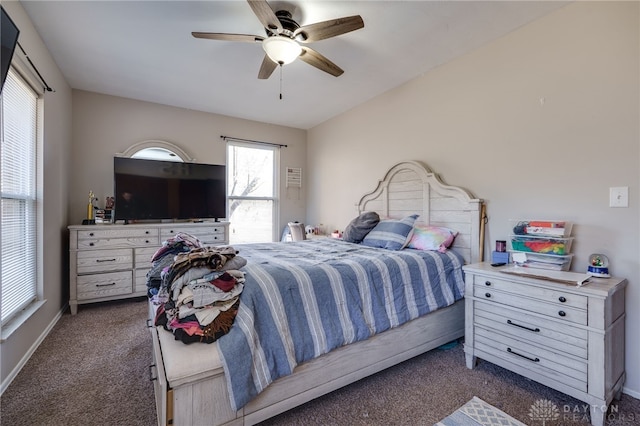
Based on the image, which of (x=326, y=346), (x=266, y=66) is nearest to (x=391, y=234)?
(x=326, y=346)

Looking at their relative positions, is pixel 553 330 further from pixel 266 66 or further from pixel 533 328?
pixel 266 66

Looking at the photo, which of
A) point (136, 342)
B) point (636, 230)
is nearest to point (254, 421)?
point (136, 342)

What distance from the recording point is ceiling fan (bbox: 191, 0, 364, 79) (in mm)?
1788

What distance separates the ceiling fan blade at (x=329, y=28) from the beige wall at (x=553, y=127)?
140 centimetres

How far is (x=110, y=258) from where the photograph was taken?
3.23m

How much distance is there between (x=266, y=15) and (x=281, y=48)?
0.26 meters

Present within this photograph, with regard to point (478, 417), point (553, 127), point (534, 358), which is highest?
point (553, 127)

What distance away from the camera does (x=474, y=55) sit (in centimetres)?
260

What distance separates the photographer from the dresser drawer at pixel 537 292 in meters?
1.59

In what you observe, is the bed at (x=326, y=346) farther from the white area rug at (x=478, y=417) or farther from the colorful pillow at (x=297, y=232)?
the colorful pillow at (x=297, y=232)

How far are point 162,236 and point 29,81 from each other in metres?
1.84

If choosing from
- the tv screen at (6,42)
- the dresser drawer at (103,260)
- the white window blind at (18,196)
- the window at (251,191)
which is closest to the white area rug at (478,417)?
the tv screen at (6,42)

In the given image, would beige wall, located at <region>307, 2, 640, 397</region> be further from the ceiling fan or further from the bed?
the ceiling fan

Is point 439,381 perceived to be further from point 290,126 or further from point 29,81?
point 290,126
